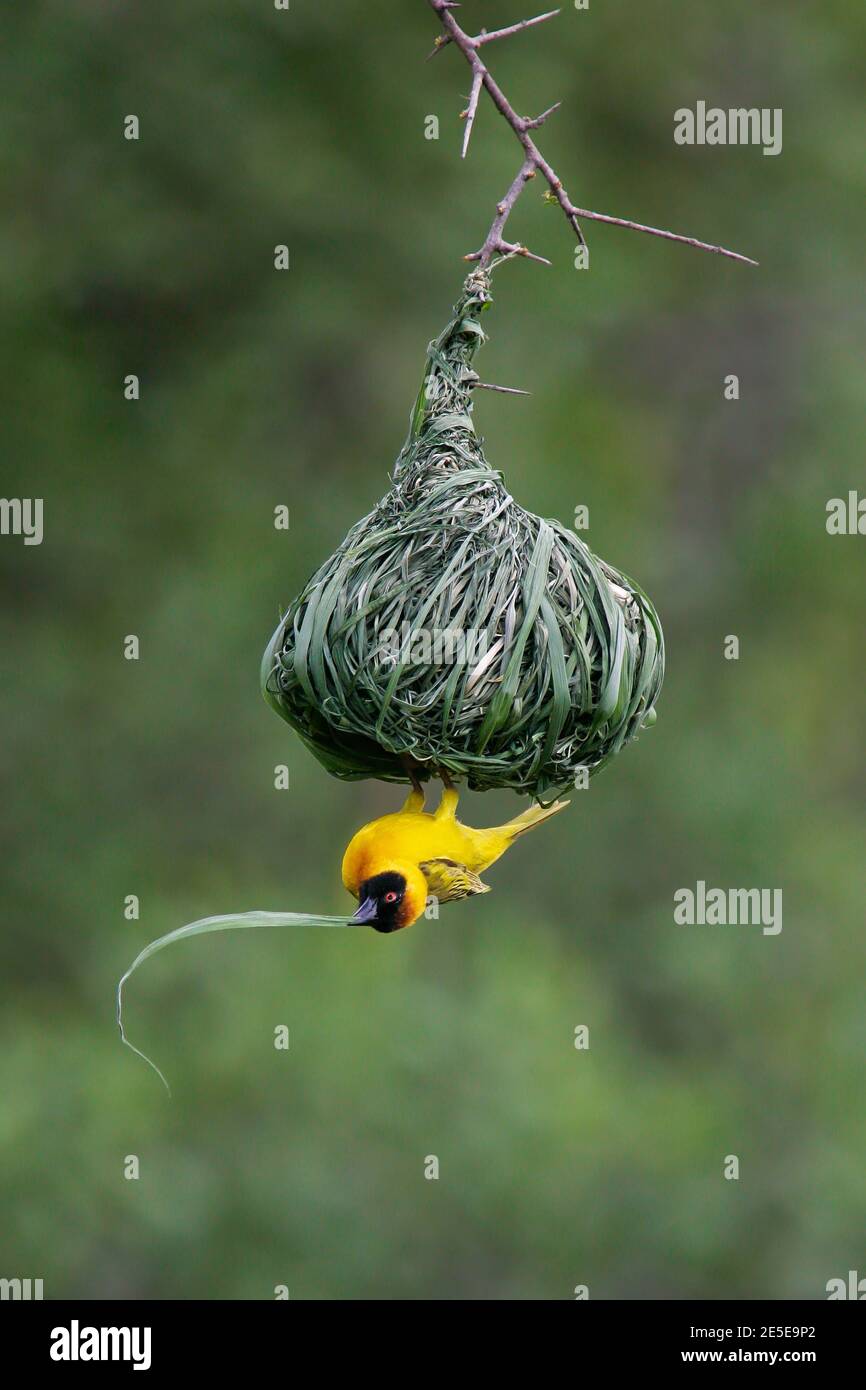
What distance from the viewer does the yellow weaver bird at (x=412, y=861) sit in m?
3.64

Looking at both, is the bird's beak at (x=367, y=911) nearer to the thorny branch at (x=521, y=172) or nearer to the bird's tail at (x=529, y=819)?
the bird's tail at (x=529, y=819)

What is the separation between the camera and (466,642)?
3.59 metres

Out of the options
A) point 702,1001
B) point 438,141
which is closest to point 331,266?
point 438,141

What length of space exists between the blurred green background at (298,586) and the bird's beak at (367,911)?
541 cm

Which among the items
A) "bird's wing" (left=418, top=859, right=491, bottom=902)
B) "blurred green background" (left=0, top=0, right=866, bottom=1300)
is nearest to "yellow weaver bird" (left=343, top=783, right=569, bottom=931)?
"bird's wing" (left=418, top=859, right=491, bottom=902)

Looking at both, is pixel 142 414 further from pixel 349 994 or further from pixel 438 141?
pixel 349 994

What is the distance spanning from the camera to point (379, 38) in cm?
910

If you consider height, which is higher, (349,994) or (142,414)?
(142,414)

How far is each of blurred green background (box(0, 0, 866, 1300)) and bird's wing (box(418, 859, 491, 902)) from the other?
525 centimetres

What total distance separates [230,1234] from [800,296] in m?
6.23

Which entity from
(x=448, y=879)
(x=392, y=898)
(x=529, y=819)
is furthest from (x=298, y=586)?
(x=392, y=898)

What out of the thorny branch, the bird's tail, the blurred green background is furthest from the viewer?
the blurred green background

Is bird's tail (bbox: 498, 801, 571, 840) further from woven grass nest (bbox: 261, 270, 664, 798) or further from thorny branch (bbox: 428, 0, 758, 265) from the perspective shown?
thorny branch (bbox: 428, 0, 758, 265)

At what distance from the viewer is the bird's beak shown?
11.8ft
